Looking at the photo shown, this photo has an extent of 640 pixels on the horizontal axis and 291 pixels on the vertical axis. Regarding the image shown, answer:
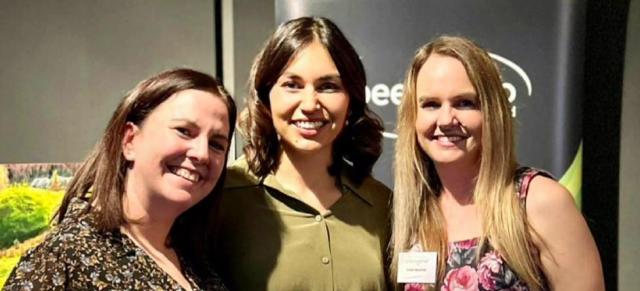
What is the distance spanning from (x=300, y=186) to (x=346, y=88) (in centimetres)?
32

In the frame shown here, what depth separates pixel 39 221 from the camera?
298cm

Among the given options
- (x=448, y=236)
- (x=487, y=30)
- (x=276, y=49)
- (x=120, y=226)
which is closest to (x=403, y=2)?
(x=487, y=30)

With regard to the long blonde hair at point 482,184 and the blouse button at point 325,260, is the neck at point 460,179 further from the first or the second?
the blouse button at point 325,260

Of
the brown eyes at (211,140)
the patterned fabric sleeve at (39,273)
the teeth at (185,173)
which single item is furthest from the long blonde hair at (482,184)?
the patterned fabric sleeve at (39,273)

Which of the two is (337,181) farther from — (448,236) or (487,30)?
(487,30)

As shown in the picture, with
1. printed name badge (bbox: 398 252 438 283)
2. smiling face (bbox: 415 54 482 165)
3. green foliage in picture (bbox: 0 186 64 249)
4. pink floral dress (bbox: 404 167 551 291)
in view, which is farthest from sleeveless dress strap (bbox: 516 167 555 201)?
green foliage in picture (bbox: 0 186 64 249)

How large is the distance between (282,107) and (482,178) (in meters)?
0.57

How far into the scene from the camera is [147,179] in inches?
63.1

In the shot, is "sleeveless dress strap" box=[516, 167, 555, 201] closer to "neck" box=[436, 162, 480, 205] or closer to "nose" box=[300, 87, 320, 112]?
"neck" box=[436, 162, 480, 205]

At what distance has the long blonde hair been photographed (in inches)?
71.2

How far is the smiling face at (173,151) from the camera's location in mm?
1597

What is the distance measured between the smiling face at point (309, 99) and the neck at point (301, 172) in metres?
0.10

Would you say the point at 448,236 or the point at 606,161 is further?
the point at 606,161

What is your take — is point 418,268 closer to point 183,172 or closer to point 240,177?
point 240,177
